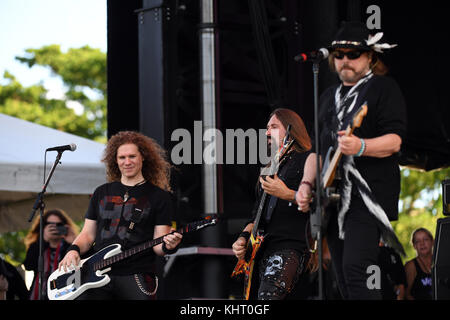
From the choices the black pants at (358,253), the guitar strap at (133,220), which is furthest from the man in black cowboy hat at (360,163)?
the guitar strap at (133,220)

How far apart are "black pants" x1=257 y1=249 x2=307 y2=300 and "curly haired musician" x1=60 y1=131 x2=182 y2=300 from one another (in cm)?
69

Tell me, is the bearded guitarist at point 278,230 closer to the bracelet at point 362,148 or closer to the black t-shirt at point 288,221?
the black t-shirt at point 288,221

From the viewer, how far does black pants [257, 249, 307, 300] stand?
4.94 meters

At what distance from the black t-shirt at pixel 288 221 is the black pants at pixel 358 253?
0.56m

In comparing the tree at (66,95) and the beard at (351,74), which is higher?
the tree at (66,95)

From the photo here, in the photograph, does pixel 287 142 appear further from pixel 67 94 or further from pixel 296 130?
pixel 67 94

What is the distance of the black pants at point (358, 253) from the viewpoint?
14.3ft

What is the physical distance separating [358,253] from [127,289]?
1.70 meters

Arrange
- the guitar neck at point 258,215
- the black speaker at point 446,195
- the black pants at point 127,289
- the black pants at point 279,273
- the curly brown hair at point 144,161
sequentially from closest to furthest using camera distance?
the black pants at point 279,273 → the guitar neck at point 258,215 → the black pants at point 127,289 → the black speaker at point 446,195 → the curly brown hair at point 144,161

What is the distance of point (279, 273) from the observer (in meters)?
4.98

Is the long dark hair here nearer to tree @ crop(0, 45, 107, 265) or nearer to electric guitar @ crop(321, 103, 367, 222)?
electric guitar @ crop(321, 103, 367, 222)

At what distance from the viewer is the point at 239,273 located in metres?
5.34

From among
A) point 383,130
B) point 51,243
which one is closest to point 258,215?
point 383,130

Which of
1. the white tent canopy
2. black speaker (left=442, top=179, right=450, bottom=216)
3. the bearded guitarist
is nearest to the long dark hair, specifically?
the bearded guitarist
